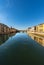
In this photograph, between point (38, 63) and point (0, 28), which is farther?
point (0, 28)

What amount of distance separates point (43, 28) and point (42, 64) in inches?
2714

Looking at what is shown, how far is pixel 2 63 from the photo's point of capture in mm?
7273

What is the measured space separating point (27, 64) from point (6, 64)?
70.1 inches

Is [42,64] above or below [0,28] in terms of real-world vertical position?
below

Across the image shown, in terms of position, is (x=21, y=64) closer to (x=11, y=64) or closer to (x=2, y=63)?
(x=11, y=64)

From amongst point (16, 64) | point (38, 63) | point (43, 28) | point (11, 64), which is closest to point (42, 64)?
point (38, 63)

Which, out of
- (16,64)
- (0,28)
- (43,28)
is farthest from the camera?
(43,28)

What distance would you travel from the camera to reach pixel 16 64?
6.97 meters

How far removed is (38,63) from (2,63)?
315 cm

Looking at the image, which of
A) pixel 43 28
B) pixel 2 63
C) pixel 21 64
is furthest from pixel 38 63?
pixel 43 28

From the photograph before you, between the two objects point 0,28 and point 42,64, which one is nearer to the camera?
point 42,64

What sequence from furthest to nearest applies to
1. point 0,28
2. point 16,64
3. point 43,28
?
point 43,28 → point 0,28 → point 16,64

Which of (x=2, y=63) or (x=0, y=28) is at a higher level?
(x=0, y=28)

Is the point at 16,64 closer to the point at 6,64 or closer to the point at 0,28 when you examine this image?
the point at 6,64
